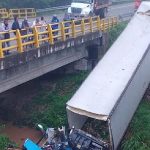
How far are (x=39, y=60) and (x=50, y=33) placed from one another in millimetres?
1420

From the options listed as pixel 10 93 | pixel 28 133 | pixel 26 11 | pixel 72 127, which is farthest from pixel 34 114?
pixel 26 11

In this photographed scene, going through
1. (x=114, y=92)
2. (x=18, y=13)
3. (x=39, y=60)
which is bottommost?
(x=114, y=92)

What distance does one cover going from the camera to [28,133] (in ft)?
65.1

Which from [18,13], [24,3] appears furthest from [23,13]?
[24,3]

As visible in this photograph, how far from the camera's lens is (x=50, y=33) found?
18984 millimetres

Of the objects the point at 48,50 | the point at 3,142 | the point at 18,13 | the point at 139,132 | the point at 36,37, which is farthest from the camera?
the point at 18,13

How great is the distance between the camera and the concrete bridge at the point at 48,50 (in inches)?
647

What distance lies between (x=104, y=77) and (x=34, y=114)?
16.4 ft

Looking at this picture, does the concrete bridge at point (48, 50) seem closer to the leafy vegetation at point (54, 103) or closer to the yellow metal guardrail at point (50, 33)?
the yellow metal guardrail at point (50, 33)

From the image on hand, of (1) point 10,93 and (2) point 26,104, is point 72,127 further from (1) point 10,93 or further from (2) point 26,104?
(1) point 10,93

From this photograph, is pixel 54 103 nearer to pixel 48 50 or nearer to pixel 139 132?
pixel 48 50

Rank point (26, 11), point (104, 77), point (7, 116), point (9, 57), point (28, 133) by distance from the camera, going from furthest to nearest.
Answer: point (26, 11), point (7, 116), point (28, 133), point (104, 77), point (9, 57)

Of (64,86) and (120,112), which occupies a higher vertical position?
(120,112)

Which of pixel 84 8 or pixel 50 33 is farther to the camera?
pixel 84 8
